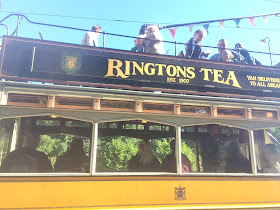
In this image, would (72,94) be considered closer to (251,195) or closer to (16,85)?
(16,85)

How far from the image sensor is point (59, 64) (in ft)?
13.4

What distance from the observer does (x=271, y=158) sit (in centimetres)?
464

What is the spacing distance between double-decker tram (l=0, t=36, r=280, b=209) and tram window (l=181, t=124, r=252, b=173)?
0.02 metres

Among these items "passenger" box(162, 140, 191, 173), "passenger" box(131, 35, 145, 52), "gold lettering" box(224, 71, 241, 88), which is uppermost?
"passenger" box(131, 35, 145, 52)

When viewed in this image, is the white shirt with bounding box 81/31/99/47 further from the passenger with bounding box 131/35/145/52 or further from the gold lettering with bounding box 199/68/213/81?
the gold lettering with bounding box 199/68/213/81

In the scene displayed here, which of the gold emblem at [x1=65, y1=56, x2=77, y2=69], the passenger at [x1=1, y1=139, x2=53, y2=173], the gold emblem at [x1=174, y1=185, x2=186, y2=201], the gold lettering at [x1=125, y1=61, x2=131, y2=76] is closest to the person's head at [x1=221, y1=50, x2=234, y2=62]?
the gold lettering at [x1=125, y1=61, x2=131, y2=76]

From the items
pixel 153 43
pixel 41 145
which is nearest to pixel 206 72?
pixel 153 43

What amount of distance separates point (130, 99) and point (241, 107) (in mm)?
2072

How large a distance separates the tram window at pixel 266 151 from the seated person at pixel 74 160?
3.25 m

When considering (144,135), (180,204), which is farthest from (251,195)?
(144,135)

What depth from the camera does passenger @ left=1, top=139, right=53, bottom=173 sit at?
3.57 m

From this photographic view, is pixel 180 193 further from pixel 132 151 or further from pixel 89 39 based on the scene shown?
pixel 89 39

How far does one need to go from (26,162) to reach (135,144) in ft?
6.49

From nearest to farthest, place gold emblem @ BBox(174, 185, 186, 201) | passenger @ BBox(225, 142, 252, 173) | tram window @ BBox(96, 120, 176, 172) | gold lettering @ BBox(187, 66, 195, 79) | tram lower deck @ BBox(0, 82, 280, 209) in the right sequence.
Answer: tram lower deck @ BBox(0, 82, 280, 209) < gold emblem @ BBox(174, 185, 186, 201) < tram window @ BBox(96, 120, 176, 172) < passenger @ BBox(225, 142, 252, 173) < gold lettering @ BBox(187, 66, 195, 79)
